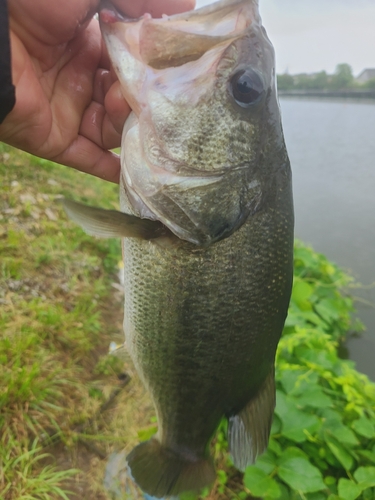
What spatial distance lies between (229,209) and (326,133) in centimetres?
1553

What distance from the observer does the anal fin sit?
5.04 feet

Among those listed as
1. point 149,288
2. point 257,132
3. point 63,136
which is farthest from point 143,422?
point 257,132

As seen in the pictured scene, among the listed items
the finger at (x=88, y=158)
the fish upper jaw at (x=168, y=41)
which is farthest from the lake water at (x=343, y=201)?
the fish upper jaw at (x=168, y=41)

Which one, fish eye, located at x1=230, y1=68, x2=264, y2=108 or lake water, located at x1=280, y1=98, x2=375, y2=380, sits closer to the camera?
fish eye, located at x1=230, y1=68, x2=264, y2=108

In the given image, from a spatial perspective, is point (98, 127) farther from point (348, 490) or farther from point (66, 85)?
point (348, 490)

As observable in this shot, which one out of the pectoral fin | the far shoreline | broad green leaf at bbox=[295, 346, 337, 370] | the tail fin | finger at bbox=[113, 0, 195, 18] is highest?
the far shoreline

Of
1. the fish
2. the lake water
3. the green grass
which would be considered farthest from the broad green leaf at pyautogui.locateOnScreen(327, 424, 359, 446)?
the lake water

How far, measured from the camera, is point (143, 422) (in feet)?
8.99

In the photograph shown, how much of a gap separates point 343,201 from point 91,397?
752cm

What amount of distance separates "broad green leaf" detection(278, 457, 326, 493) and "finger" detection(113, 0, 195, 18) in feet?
7.12

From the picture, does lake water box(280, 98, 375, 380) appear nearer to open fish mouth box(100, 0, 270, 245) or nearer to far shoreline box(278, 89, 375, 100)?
open fish mouth box(100, 0, 270, 245)

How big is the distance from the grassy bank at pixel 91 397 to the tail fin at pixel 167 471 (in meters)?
0.51

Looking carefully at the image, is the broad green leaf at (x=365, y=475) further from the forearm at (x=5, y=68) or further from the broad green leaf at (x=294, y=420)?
the forearm at (x=5, y=68)

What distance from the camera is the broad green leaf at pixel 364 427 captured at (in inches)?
87.8
